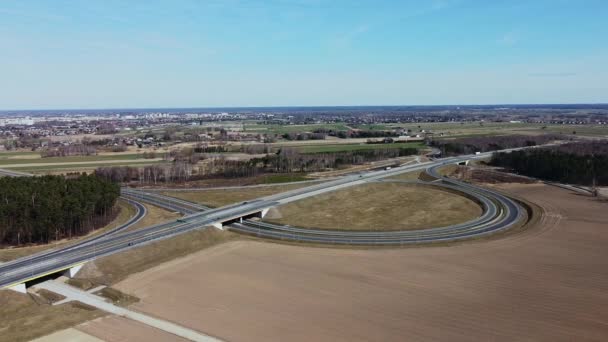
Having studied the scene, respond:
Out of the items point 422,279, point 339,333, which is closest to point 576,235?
point 422,279

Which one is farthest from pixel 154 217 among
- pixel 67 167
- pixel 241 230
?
pixel 67 167

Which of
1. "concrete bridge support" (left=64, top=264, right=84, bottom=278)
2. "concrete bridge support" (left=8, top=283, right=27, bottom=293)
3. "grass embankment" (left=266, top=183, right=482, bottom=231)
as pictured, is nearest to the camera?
"concrete bridge support" (left=8, top=283, right=27, bottom=293)

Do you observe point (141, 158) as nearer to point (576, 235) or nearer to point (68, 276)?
point (68, 276)

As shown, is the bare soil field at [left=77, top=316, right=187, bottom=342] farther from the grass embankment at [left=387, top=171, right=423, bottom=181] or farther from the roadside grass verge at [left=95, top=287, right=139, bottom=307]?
the grass embankment at [left=387, top=171, right=423, bottom=181]

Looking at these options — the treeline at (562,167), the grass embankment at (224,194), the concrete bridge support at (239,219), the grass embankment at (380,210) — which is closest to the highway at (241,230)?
the concrete bridge support at (239,219)

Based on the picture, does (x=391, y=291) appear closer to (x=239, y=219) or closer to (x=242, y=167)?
(x=239, y=219)

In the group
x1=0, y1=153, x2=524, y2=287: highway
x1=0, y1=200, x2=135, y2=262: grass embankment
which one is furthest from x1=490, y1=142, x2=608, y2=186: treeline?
x1=0, y1=200, x2=135, y2=262: grass embankment
